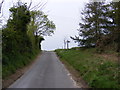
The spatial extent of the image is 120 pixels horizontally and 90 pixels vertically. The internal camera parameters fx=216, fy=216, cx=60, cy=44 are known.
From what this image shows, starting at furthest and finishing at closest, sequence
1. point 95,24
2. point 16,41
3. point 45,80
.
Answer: point 95,24 < point 16,41 < point 45,80

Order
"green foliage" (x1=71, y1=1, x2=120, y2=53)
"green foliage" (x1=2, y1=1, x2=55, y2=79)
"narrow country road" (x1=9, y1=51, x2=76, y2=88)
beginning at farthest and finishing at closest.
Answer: "green foliage" (x1=71, y1=1, x2=120, y2=53)
"green foliage" (x1=2, y1=1, x2=55, y2=79)
"narrow country road" (x1=9, y1=51, x2=76, y2=88)

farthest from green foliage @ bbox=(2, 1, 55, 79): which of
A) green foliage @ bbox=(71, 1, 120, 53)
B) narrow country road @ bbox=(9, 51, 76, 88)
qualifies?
green foliage @ bbox=(71, 1, 120, 53)

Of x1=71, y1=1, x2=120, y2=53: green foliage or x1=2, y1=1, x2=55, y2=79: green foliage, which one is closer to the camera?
x1=2, y1=1, x2=55, y2=79: green foliage

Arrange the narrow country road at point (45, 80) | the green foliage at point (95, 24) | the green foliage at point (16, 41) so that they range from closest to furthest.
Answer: the narrow country road at point (45, 80) → the green foliage at point (16, 41) → the green foliage at point (95, 24)

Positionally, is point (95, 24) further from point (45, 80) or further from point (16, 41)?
point (45, 80)

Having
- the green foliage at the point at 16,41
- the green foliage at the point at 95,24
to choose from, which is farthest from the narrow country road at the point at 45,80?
the green foliage at the point at 95,24

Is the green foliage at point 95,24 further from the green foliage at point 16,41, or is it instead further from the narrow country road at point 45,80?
the narrow country road at point 45,80

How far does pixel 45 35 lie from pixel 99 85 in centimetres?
5031

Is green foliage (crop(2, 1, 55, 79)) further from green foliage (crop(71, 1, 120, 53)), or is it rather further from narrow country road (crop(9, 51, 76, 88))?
green foliage (crop(71, 1, 120, 53))

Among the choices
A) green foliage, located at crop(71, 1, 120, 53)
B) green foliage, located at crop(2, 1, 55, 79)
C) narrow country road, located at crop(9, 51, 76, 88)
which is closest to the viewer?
narrow country road, located at crop(9, 51, 76, 88)

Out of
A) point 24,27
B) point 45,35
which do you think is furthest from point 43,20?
point 24,27

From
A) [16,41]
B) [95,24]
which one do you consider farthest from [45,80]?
[95,24]

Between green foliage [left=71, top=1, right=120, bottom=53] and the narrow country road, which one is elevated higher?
green foliage [left=71, top=1, right=120, bottom=53]

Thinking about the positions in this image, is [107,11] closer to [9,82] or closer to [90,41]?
[90,41]
